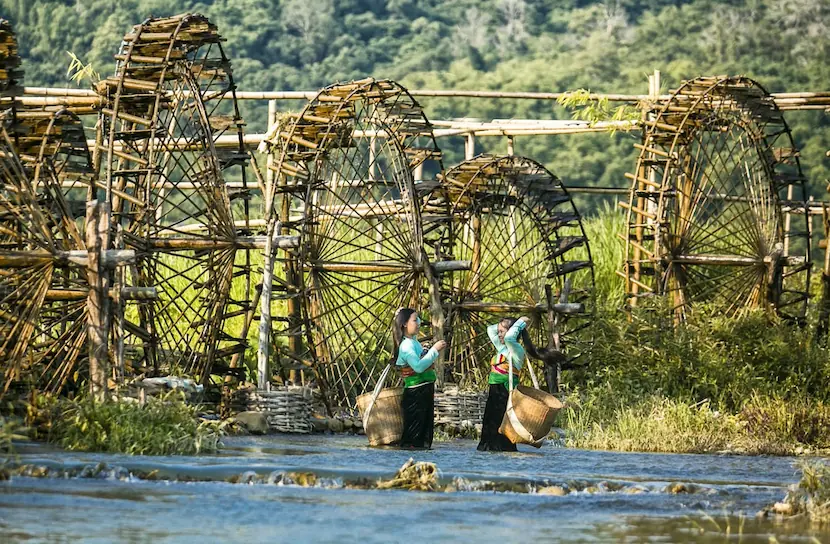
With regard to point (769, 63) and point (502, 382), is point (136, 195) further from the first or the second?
point (769, 63)

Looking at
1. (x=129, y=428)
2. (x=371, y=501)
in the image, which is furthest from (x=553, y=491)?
(x=129, y=428)

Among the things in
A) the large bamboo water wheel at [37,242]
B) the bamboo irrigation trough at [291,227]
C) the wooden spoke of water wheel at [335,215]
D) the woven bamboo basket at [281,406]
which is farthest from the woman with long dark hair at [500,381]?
the large bamboo water wheel at [37,242]

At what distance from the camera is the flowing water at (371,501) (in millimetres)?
10680

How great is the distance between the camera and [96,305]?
14875 mm

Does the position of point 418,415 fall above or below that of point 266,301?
below

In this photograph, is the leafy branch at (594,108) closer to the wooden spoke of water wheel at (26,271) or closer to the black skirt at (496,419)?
the black skirt at (496,419)

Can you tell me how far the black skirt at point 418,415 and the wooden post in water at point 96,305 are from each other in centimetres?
287

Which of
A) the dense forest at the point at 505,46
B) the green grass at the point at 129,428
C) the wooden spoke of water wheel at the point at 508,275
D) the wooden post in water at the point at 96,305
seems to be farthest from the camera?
the dense forest at the point at 505,46

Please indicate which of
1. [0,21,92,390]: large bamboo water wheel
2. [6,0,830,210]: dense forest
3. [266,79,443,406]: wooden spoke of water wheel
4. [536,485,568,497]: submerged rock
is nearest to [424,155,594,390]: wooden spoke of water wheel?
Result: [266,79,443,406]: wooden spoke of water wheel

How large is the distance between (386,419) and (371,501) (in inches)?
152

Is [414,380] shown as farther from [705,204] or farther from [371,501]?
[705,204]

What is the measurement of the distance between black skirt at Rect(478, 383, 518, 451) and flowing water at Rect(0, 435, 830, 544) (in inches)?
32.3

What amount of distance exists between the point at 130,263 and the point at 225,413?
3.29 m

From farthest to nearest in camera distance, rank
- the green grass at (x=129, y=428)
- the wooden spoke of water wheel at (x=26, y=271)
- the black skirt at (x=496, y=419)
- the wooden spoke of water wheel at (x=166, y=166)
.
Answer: the wooden spoke of water wheel at (x=166, y=166), the black skirt at (x=496, y=419), the wooden spoke of water wheel at (x=26, y=271), the green grass at (x=129, y=428)
